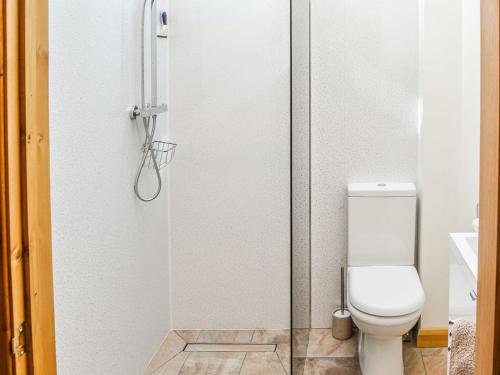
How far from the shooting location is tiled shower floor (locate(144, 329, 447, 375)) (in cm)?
308

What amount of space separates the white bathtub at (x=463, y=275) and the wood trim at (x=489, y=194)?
116 centimetres

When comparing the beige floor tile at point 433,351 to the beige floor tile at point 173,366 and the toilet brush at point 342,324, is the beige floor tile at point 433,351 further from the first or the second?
the beige floor tile at point 173,366

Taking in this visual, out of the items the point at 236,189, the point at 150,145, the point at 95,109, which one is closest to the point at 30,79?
the point at 95,109

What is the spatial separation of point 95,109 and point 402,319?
1507 mm

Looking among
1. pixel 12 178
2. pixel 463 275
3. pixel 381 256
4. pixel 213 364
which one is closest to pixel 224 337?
pixel 213 364

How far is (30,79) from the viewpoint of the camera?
4.66 ft

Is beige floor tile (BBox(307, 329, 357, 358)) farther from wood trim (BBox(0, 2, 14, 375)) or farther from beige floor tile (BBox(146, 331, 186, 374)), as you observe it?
wood trim (BBox(0, 2, 14, 375))

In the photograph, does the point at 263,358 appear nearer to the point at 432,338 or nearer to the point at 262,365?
the point at 262,365

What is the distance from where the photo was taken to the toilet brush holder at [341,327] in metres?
3.45

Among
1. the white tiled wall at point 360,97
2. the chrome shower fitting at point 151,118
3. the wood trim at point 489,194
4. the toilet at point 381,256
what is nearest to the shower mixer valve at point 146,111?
the chrome shower fitting at point 151,118

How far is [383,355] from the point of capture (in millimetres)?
3002

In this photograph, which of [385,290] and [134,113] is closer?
[134,113]

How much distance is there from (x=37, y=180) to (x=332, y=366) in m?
2.08

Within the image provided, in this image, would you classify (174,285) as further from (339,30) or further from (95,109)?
(339,30)
